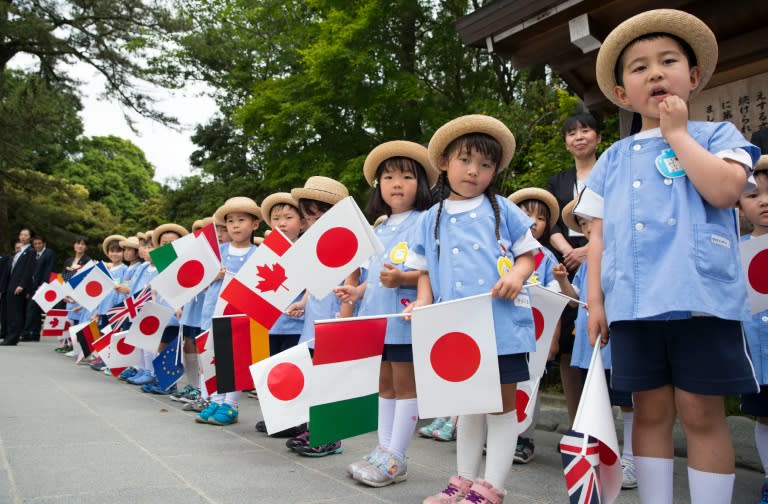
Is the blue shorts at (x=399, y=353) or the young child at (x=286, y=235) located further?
the young child at (x=286, y=235)

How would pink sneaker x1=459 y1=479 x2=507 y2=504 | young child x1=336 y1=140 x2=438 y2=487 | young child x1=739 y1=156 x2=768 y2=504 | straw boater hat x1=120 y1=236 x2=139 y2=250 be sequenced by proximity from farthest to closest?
straw boater hat x1=120 y1=236 x2=139 y2=250 → young child x1=336 y1=140 x2=438 y2=487 → young child x1=739 y1=156 x2=768 y2=504 → pink sneaker x1=459 y1=479 x2=507 y2=504

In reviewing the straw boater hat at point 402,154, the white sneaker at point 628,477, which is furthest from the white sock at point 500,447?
the straw boater hat at point 402,154

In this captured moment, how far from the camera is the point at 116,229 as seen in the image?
33625 mm

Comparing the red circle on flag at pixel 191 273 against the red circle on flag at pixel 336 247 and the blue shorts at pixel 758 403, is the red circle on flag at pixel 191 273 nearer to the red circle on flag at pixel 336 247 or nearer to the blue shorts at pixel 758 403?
the red circle on flag at pixel 336 247

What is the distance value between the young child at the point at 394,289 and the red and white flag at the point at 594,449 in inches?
46.6

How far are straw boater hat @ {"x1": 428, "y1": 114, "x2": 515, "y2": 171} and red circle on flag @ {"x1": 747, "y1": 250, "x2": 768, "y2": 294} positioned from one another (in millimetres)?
1312

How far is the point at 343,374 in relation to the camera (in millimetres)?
3146

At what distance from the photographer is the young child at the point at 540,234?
4020 mm

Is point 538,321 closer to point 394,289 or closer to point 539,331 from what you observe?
point 539,331

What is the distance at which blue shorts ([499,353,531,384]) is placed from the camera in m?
2.71

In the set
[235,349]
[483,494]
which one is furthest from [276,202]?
[483,494]

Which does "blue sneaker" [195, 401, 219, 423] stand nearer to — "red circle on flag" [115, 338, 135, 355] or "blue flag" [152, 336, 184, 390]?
"blue flag" [152, 336, 184, 390]

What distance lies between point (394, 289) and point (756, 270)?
1792 mm

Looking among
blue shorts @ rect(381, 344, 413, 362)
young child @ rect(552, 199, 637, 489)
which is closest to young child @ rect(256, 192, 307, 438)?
blue shorts @ rect(381, 344, 413, 362)
